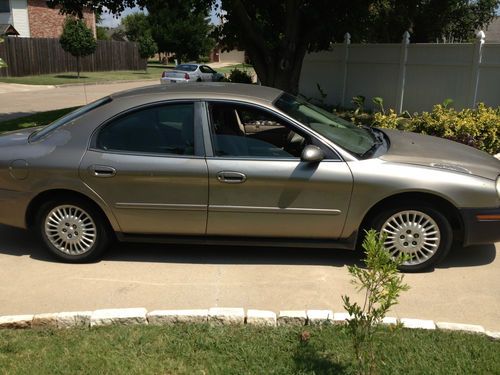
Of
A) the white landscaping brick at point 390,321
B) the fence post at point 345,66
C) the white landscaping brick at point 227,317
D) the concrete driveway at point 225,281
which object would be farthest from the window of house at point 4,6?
the white landscaping brick at point 390,321

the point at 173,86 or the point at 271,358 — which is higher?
the point at 173,86

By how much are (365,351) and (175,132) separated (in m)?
2.54

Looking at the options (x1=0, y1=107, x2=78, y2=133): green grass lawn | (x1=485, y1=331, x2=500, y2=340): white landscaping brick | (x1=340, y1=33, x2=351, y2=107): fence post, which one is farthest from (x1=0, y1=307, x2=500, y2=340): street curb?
(x1=340, y1=33, x2=351, y2=107): fence post

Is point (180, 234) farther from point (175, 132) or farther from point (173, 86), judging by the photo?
point (173, 86)

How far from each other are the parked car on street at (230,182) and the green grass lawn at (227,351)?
1186 millimetres

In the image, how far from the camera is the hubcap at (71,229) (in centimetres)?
486

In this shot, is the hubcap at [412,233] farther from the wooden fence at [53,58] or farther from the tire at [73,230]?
the wooden fence at [53,58]

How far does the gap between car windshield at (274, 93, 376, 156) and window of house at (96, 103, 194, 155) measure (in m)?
0.84

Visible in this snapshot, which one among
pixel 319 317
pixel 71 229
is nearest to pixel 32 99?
pixel 71 229

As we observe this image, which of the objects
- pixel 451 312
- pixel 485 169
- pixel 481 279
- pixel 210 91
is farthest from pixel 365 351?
pixel 210 91

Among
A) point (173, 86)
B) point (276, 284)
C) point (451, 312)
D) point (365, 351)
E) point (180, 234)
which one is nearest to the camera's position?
point (365, 351)

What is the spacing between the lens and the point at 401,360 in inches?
128

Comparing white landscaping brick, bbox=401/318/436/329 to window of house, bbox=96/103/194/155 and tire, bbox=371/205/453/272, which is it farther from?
window of house, bbox=96/103/194/155

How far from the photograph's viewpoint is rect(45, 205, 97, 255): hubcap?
4.86 metres
